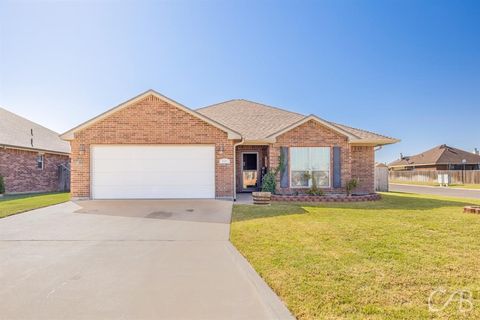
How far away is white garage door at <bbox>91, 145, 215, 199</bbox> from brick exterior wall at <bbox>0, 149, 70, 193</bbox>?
824 cm

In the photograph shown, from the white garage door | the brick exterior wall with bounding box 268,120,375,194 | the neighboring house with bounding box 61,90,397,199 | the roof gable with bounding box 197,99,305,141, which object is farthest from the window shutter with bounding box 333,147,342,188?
the white garage door

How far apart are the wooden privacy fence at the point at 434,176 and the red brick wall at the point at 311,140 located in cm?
2509

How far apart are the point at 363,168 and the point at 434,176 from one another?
77.6 feet

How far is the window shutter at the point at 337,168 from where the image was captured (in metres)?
13.7

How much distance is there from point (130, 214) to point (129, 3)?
8.94 m

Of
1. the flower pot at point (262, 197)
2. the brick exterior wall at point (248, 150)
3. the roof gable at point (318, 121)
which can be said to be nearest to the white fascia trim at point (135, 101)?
the roof gable at point (318, 121)

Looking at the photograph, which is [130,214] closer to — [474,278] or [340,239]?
[340,239]

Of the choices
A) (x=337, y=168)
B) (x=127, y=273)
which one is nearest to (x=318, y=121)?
(x=337, y=168)

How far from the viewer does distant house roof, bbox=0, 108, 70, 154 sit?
→ 1689 cm

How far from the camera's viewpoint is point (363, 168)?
593 inches

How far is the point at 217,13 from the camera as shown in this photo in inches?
514

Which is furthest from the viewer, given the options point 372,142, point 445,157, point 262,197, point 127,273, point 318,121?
point 445,157

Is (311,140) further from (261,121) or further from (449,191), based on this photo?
(449,191)

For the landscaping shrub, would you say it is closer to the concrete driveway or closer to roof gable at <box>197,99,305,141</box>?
roof gable at <box>197,99,305,141</box>
